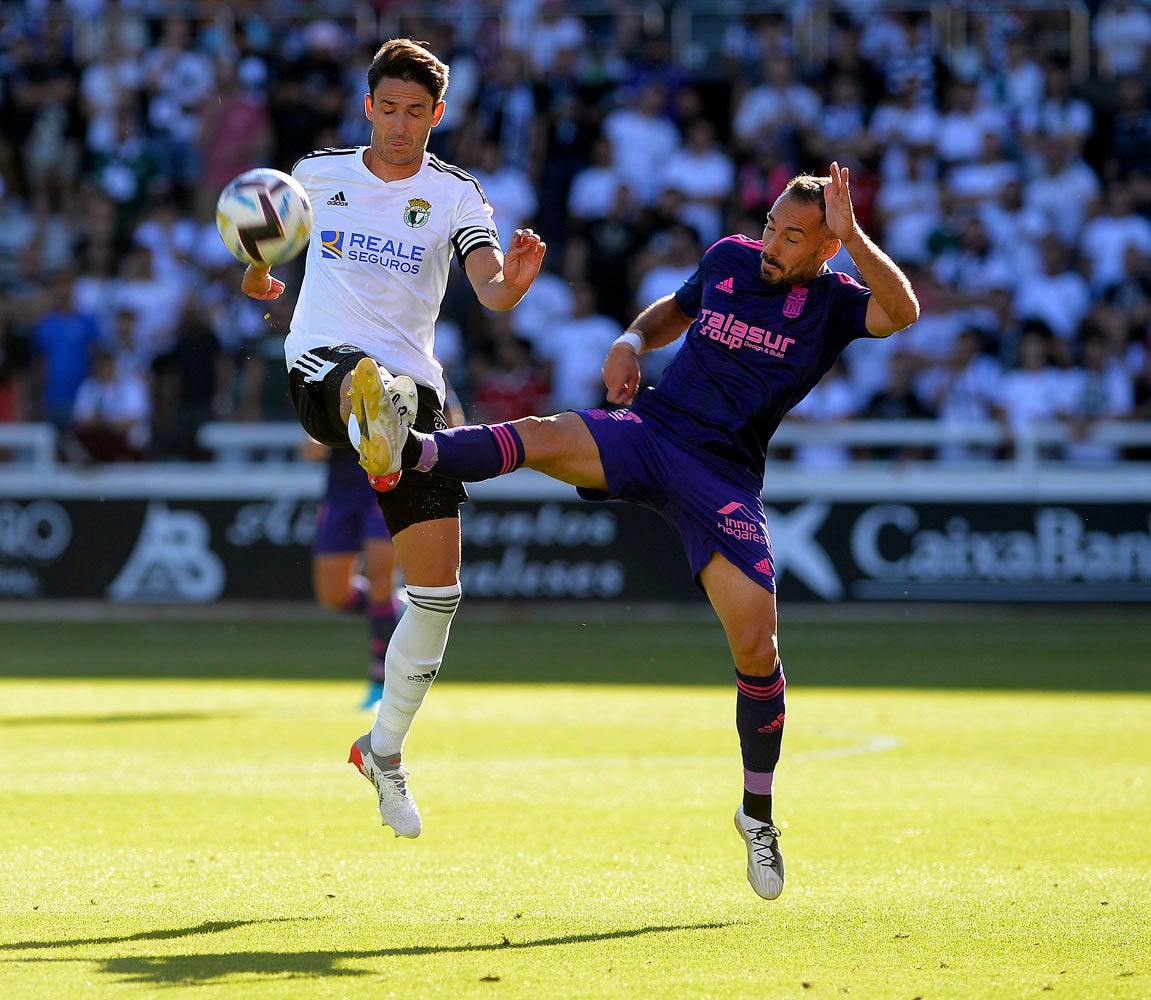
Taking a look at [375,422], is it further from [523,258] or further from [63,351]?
[63,351]

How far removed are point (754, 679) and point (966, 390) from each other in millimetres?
11975

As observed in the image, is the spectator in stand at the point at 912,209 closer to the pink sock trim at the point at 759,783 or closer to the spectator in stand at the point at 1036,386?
the spectator in stand at the point at 1036,386

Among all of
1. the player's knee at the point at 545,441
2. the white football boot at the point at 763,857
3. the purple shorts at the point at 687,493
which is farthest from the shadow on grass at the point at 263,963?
the player's knee at the point at 545,441

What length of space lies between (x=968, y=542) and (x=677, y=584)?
278cm

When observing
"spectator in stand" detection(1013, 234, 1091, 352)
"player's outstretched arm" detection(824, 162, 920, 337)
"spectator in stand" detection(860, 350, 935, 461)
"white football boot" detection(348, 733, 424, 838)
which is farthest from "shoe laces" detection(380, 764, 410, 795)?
"spectator in stand" detection(1013, 234, 1091, 352)

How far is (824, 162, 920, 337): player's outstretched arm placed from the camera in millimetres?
5859

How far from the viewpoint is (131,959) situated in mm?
4812

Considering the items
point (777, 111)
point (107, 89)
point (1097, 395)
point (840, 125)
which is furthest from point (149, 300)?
point (1097, 395)

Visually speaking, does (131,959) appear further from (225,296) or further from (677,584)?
(225,296)

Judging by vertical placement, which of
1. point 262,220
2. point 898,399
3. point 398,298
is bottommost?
point 898,399

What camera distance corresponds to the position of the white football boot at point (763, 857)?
5.54m

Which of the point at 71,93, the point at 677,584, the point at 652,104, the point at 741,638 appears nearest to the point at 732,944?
the point at 741,638

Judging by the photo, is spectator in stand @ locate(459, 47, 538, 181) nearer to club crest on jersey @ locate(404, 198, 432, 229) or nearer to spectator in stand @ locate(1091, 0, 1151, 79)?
spectator in stand @ locate(1091, 0, 1151, 79)

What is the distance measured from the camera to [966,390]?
17.3 metres
